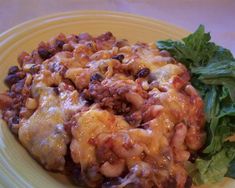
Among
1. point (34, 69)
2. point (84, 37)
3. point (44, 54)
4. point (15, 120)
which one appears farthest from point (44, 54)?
point (15, 120)

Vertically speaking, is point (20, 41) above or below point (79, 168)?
above

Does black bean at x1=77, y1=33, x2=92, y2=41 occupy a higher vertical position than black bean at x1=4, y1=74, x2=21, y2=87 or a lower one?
higher

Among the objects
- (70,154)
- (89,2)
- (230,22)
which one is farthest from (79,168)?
(230,22)

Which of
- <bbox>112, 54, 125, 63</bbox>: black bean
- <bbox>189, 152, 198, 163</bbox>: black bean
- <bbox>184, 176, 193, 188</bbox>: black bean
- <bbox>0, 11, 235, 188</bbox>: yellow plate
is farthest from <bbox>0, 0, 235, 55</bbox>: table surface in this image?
<bbox>184, 176, 193, 188</bbox>: black bean

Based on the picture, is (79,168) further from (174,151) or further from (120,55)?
(120,55)

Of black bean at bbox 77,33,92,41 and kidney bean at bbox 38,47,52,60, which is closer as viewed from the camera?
kidney bean at bbox 38,47,52,60

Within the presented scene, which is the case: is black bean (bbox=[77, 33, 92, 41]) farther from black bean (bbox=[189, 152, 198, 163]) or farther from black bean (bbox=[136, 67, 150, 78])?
black bean (bbox=[189, 152, 198, 163])

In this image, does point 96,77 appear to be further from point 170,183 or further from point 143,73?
point 170,183
